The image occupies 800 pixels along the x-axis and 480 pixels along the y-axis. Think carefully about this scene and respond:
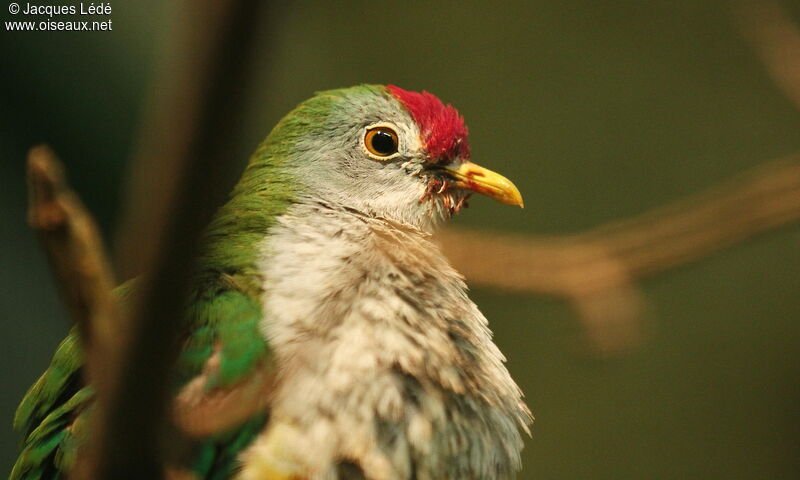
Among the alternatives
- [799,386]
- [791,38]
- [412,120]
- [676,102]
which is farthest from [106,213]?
[799,386]

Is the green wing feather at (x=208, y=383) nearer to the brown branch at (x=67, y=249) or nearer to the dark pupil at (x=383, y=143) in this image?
the brown branch at (x=67, y=249)

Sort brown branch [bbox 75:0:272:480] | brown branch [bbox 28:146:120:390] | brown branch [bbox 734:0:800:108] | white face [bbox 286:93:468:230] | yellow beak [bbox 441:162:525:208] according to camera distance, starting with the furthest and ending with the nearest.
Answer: brown branch [bbox 734:0:800:108], yellow beak [bbox 441:162:525:208], white face [bbox 286:93:468:230], brown branch [bbox 28:146:120:390], brown branch [bbox 75:0:272:480]

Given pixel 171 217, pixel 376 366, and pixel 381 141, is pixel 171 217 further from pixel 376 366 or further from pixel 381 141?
pixel 381 141

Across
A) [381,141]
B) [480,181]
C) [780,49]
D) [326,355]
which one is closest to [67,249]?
[326,355]

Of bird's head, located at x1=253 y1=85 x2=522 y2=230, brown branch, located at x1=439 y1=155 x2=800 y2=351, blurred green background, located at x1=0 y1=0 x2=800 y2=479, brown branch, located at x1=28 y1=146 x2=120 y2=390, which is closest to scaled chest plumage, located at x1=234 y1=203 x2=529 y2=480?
brown branch, located at x1=439 y1=155 x2=800 y2=351

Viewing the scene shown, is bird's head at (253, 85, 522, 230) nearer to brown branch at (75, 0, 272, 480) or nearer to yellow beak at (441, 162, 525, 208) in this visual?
yellow beak at (441, 162, 525, 208)

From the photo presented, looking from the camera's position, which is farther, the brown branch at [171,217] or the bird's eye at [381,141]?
the bird's eye at [381,141]

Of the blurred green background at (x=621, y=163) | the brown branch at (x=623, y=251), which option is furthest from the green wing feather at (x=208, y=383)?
the blurred green background at (x=621, y=163)
